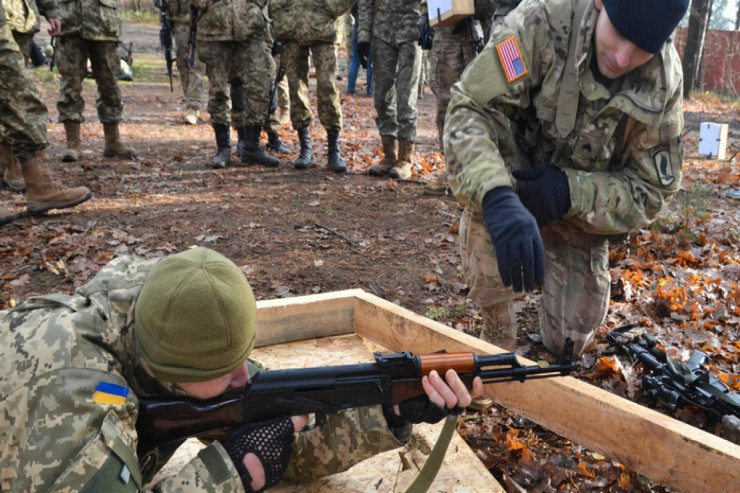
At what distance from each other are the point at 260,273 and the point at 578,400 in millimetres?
2496

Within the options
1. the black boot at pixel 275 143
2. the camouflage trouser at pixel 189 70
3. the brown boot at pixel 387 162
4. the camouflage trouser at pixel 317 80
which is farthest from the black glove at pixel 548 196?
the camouflage trouser at pixel 189 70

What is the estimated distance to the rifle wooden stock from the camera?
164 cm

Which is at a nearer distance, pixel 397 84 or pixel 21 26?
pixel 21 26

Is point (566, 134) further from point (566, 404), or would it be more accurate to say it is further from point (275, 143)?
point (275, 143)

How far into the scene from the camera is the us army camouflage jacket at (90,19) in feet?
19.1

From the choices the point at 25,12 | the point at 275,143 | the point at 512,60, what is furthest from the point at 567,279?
the point at 25,12

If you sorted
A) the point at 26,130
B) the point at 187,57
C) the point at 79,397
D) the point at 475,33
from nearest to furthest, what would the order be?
1. the point at 79,397
2. the point at 26,130
3. the point at 475,33
4. the point at 187,57

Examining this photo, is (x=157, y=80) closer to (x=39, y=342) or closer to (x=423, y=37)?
(x=423, y=37)

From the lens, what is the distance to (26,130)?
14.8 ft

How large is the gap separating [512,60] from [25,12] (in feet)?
17.1

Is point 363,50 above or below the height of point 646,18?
above

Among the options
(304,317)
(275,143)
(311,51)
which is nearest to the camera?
(304,317)

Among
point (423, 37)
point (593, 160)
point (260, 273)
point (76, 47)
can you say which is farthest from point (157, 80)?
point (593, 160)

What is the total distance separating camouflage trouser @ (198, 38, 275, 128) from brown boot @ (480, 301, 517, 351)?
180 inches
